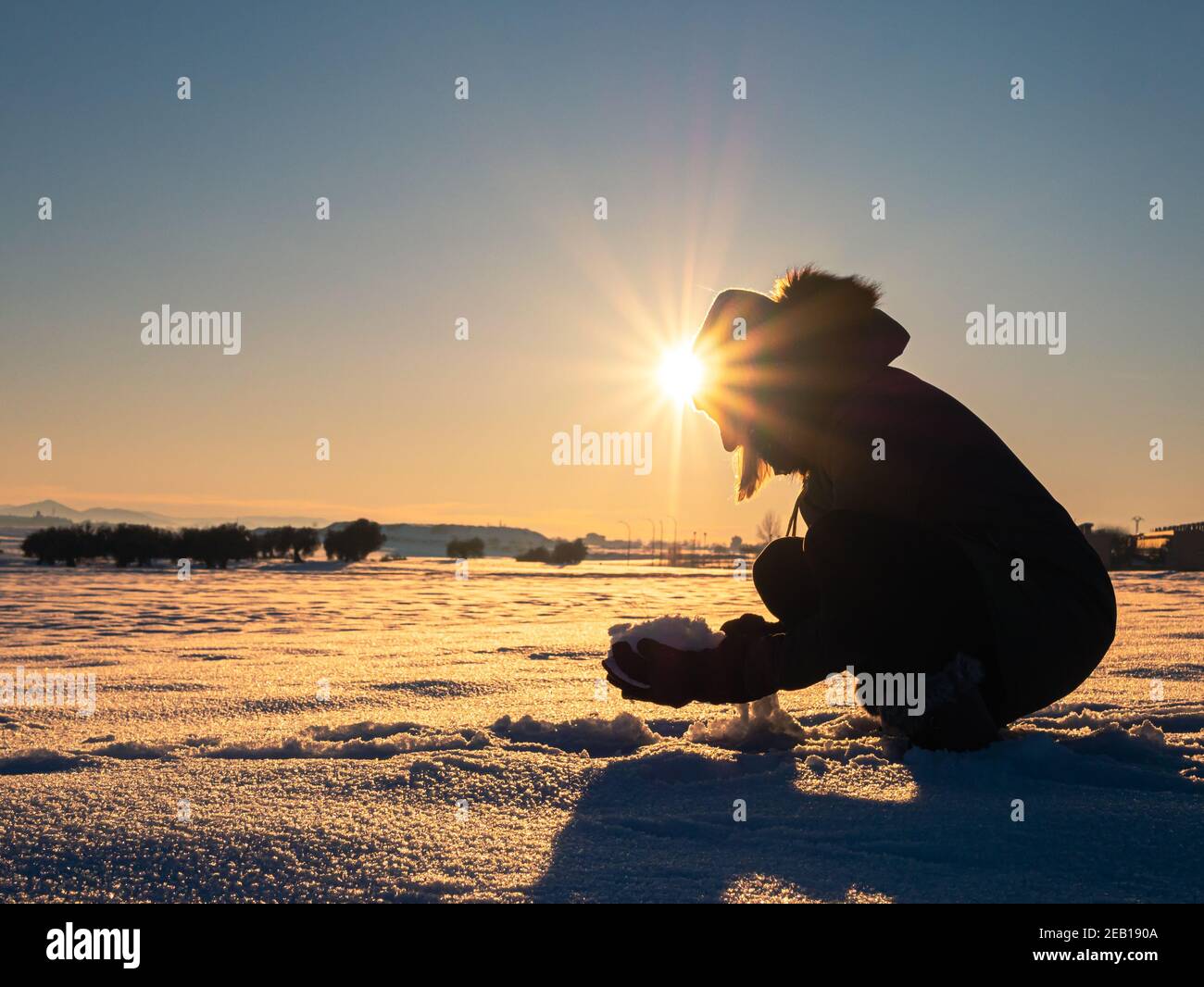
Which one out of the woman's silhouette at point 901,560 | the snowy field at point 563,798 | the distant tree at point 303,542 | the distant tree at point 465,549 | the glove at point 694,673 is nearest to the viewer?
the snowy field at point 563,798

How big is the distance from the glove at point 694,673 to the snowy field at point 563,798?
0.18 m

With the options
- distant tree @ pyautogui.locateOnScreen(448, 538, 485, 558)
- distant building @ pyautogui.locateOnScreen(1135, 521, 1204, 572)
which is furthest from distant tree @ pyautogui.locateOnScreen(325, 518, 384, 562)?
distant building @ pyautogui.locateOnScreen(1135, 521, 1204, 572)

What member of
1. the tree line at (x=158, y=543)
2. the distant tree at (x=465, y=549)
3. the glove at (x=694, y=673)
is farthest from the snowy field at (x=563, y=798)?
the distant tree at (x=465, y=549)

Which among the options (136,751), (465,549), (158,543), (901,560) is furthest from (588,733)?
(465,549)

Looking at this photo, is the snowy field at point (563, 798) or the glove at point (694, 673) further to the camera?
the glove at point (694, 673)

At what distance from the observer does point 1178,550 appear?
2103 centimetres

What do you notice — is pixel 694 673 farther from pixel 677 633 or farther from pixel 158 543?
pixel 158 543

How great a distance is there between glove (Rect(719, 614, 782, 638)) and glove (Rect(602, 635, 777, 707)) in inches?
2.3

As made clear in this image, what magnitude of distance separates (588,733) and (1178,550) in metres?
23.7

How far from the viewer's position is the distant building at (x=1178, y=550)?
20.2 meters

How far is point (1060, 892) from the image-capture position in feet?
3.70

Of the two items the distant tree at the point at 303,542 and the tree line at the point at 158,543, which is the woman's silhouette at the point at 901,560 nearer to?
the tree line at the point at 158,543
